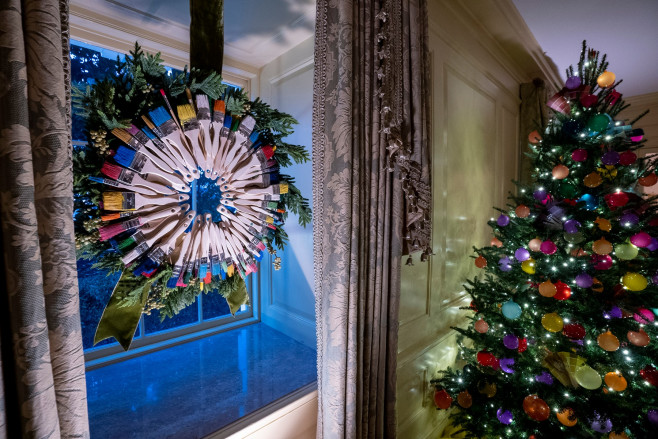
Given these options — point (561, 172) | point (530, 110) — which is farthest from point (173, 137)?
point (530, 110)

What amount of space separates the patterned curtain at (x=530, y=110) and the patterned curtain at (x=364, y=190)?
2193 millimetres

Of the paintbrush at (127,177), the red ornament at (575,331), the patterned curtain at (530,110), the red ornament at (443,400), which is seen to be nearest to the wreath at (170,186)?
the paintbrush at (127,177)

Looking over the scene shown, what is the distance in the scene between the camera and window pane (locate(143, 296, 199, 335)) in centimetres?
146

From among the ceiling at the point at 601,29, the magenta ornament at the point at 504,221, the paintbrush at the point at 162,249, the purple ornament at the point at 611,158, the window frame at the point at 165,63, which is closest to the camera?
the paintbrush at the point at 162,249

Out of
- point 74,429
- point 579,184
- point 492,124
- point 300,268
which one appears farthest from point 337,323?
point 492,124

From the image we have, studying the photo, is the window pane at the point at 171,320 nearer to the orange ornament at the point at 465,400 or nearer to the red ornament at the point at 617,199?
the orange ornament at the point at 465,400

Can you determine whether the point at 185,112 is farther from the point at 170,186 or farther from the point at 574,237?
the point at 574,237

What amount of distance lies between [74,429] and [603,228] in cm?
199

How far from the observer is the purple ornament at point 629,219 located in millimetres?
1325

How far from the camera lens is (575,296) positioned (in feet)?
4.70

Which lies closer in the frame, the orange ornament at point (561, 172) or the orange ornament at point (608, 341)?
the orange ornament at point (608, 341)

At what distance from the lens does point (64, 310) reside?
0.53 metres

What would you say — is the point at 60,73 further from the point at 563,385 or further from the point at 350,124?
the point at 563,385

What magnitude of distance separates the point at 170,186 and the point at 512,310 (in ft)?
5.46
